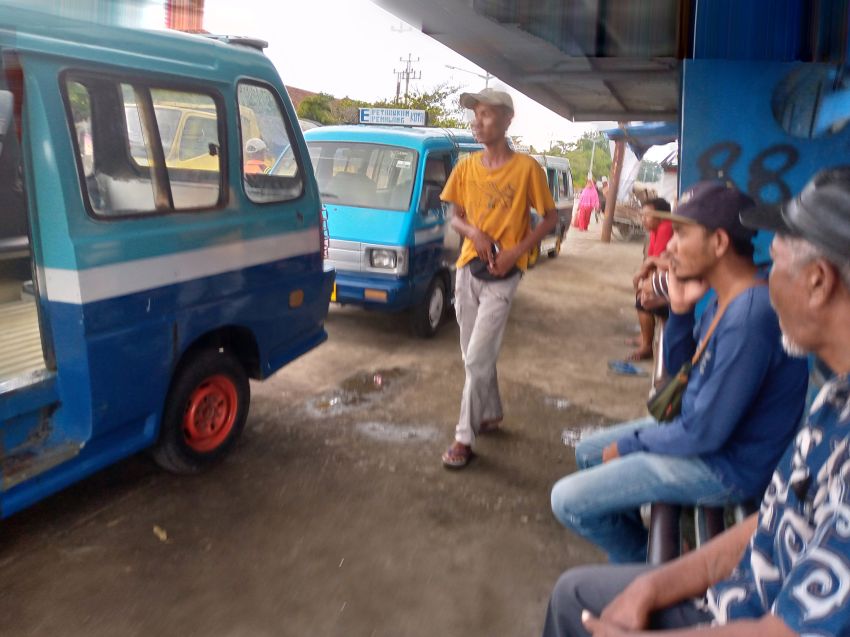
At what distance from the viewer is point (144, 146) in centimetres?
320

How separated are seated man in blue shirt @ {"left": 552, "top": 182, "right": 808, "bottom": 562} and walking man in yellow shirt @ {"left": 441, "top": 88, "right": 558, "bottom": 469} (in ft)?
5.08

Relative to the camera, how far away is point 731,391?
2004mm

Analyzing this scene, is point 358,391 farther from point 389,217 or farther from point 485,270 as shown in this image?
point 389,217

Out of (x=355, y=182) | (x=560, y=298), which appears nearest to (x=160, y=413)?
(x=355, y=182)

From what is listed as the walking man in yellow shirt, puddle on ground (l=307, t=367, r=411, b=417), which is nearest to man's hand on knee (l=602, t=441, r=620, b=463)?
the walking man in yellow shirt

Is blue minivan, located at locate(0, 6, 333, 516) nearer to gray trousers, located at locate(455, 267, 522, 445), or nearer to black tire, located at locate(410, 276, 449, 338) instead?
gray trousers, located at locate(455, 267, 522, 445)

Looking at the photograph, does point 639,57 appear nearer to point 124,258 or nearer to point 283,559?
point 124,258

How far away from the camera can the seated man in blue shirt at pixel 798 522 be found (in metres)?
1.21

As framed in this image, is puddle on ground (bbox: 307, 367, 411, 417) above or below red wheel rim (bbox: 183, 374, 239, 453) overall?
below

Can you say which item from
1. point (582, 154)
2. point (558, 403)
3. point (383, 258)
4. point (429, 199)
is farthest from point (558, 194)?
point (582, 154)

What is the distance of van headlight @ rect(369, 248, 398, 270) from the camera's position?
6414 mm

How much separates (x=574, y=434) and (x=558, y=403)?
2.02 feet

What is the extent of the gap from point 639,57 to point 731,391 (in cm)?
148

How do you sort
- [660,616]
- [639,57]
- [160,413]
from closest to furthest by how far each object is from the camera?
[660,616] < [639,57] < [160,413]
